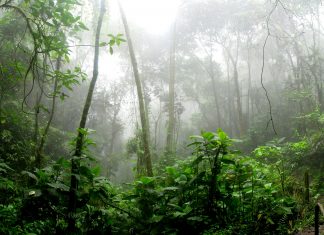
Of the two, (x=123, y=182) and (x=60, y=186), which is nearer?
(x=60, y=186)

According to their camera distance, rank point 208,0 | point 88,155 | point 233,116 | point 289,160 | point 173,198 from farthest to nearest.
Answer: point 233,116
point 208,0
point 289,160
point 173,198
point 88,155

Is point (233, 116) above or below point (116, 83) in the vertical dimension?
below

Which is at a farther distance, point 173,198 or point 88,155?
point 173,198

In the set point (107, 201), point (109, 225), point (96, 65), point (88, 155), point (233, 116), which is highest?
point (233, 116)

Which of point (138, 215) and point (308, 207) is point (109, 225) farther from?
point (308, 207)

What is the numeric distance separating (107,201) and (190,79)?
2438 cm

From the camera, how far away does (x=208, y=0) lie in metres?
20.5

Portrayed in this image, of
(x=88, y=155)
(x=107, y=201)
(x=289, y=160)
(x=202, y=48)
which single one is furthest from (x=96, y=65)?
(x=202, y=48)

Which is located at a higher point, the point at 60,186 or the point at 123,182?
the point at 123,182

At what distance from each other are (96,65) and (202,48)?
21656 mm

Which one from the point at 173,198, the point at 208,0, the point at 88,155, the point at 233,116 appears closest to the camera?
the point at 88,155

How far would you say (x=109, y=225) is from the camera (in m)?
4.51

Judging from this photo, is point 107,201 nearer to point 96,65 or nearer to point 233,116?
point 96,65

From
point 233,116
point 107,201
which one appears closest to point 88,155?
point 107,201
